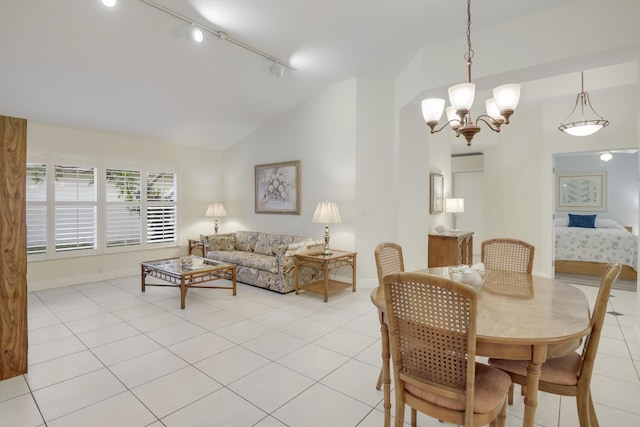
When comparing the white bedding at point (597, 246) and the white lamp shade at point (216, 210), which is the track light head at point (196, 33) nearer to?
the white lamp shade at point (216, 210)

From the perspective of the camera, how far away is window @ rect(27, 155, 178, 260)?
15.7 ft

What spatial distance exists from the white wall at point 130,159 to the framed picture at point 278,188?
1.27 m

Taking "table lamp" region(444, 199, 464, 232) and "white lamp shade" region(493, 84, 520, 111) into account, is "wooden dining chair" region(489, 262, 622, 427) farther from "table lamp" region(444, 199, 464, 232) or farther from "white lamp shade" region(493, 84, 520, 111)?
"table lamp" region(444, 199, 464, 232)

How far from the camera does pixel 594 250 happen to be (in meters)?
5.59

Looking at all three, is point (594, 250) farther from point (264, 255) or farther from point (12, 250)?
point (12, 250)

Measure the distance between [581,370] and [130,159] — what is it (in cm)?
643

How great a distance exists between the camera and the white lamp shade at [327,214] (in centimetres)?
470

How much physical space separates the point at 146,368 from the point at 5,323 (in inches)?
42.0

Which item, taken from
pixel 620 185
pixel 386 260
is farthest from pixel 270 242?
pixel 620 185

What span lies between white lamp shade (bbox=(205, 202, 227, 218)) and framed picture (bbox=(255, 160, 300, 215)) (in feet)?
2.48

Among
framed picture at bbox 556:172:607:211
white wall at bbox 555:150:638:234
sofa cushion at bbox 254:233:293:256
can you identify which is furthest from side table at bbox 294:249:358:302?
framed picture at bbox 556:172:607:211

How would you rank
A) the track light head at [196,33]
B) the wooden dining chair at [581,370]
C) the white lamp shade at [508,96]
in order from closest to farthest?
1. the wooden dining chair at [581,370]
2. the white lamp shade at [508,96]
3. the track light head at [196,33]

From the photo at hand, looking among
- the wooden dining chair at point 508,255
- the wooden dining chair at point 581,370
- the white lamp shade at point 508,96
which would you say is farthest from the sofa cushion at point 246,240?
the wooden dining chair at point 581,370

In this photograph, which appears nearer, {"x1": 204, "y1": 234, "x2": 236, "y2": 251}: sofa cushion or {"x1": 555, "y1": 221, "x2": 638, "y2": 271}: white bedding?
{"x1": 555, "y1": 221, "x2": 638, "y2": 271}: white bedding
